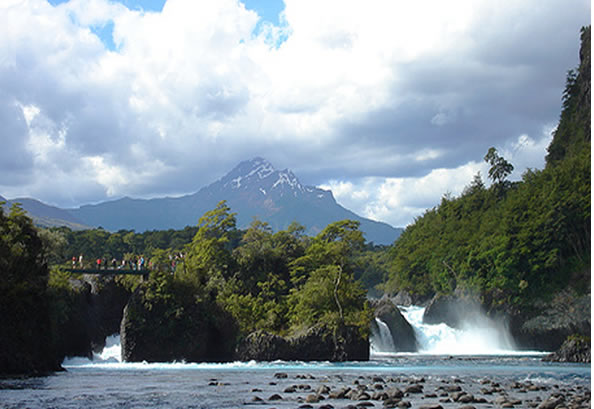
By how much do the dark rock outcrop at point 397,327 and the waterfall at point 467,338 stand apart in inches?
68.8

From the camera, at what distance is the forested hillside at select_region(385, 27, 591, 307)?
70.4m

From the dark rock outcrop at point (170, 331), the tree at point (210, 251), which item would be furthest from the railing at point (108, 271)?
the tree at point (210, 251)

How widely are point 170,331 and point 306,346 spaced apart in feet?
34.1

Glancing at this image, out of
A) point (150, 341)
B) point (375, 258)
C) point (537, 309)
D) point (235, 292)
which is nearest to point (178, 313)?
point (150, 341)

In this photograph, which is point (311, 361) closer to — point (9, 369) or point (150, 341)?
point (150, 341)

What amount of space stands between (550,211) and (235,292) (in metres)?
33.8

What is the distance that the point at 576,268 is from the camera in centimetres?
6988

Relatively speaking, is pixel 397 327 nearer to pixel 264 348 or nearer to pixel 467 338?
pixel 467 338

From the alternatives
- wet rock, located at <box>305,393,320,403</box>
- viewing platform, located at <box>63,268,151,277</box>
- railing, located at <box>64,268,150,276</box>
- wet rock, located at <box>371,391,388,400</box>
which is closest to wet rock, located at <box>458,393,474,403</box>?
wet rock, located at <box>371,391,388,400</box>

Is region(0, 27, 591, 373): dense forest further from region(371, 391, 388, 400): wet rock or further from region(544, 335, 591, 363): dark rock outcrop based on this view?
region(371, 391, 388, 400): wet rock

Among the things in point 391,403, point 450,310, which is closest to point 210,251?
point 450,310

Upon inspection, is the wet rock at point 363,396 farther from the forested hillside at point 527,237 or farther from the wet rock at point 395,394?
the forested hillside at point 527,237

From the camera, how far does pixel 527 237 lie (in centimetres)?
7175

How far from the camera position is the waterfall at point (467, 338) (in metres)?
70.6
